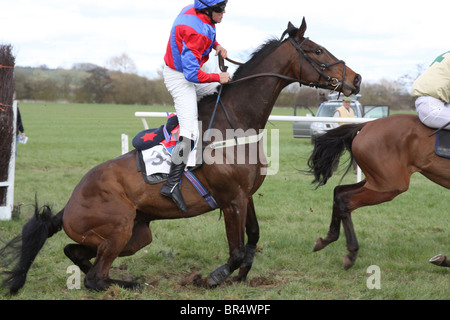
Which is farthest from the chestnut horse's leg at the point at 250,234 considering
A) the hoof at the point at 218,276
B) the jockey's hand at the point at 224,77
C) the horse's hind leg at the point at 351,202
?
the jockey's hand at the point at 224,77

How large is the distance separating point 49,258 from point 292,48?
136 inches

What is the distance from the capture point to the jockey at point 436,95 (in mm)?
4770

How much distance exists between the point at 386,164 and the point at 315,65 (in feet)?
4.52

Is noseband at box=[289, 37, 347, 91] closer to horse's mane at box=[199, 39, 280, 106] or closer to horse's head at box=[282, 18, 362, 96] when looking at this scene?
horse's head at box=[282, 18, 362, 96]

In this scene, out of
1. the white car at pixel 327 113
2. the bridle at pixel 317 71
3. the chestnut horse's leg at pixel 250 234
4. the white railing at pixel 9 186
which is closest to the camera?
the bridle at pixel 317 71

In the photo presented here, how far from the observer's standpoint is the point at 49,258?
Result: 5340 mm

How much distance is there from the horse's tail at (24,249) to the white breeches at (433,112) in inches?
147

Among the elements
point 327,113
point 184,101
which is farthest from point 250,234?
point 327,113

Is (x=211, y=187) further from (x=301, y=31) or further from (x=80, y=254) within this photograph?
(x=301, y=31)

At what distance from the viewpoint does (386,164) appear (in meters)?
4.92

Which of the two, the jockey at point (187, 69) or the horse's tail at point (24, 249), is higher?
the jockey at point (187, 69)

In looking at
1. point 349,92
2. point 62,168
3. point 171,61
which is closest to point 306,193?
point 349,92

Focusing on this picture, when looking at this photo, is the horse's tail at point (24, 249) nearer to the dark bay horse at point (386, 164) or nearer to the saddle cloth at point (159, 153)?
the saddle cloth at point (159, 153)
